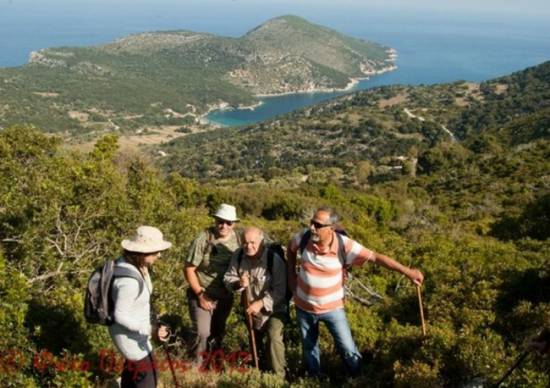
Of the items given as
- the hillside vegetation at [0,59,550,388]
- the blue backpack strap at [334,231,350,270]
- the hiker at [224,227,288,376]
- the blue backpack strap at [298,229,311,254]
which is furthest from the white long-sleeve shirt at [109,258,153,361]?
the blue backpack strap at [334,231,350,270]

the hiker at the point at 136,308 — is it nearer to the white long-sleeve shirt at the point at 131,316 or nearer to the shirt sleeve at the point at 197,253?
the white long-sleeve shirt at the point at 131,316

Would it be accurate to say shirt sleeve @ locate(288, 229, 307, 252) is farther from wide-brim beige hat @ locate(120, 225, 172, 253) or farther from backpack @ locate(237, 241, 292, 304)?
wide-brim beige hat @ locate(120, 225, 172, 253)

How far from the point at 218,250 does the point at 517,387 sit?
2.55m

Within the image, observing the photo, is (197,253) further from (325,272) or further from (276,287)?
(325,272)

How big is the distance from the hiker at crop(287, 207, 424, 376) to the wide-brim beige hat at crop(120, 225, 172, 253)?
1160 millimetres

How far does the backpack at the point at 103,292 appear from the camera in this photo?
3.06 meters

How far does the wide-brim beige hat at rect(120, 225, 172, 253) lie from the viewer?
3.17m

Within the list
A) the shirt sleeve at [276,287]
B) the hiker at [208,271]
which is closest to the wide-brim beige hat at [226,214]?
the hiker at [208,271]

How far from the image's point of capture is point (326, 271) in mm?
3826

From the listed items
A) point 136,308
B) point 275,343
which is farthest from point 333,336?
point 136,308

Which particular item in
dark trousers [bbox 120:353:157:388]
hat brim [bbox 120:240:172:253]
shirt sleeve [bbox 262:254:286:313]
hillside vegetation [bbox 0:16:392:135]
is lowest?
hillside vegetation [bbox 0:16:392:135]

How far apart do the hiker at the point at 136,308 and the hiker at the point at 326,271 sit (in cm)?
115

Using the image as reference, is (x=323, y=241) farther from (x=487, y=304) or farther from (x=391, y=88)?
(x=391, y=88)

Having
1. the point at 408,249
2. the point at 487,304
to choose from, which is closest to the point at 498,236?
the point at 408,249
